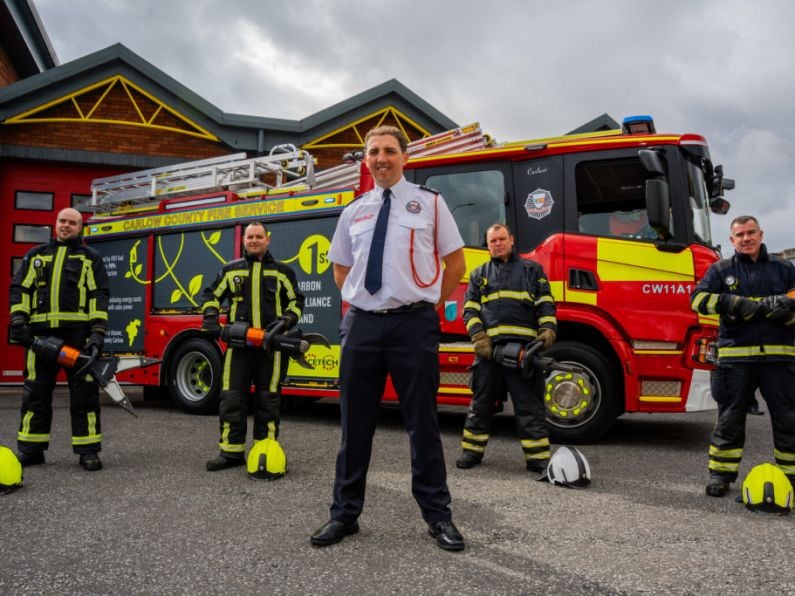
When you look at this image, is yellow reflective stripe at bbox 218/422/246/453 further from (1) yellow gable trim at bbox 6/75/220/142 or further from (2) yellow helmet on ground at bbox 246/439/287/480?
(1) yellow gable trim at bbox 6/75/220/142

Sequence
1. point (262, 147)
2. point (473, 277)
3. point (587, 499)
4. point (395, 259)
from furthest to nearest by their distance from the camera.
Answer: point (262, 147)
point (473, 277)
point (587, 499)
point (395, 259)

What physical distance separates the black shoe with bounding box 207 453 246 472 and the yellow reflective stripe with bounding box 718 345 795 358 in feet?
11.0

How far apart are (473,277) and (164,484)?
2583 millimetres

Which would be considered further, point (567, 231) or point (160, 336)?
point (160, 336)

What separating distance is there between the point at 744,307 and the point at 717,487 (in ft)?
3.59

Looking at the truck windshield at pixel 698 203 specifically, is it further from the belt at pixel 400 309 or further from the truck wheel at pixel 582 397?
the belt at pixel 400 309

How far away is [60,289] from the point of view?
15.1ft

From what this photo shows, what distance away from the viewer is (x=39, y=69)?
13.7m

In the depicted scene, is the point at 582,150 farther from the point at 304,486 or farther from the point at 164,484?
the point at 164,484

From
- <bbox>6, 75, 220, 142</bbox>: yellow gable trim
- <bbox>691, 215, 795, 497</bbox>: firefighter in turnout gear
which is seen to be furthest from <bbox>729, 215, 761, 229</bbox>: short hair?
<bbox>6, 75, 220, 142</bbox>: yellow gable trim

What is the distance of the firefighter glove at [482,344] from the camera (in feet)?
15.3

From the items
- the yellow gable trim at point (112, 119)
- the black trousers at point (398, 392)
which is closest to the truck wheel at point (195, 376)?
the black trousers at point (398, 392)

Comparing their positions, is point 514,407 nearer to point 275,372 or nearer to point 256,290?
point 275,372

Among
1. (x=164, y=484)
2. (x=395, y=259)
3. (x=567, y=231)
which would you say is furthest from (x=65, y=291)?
(x=567, y=231)
